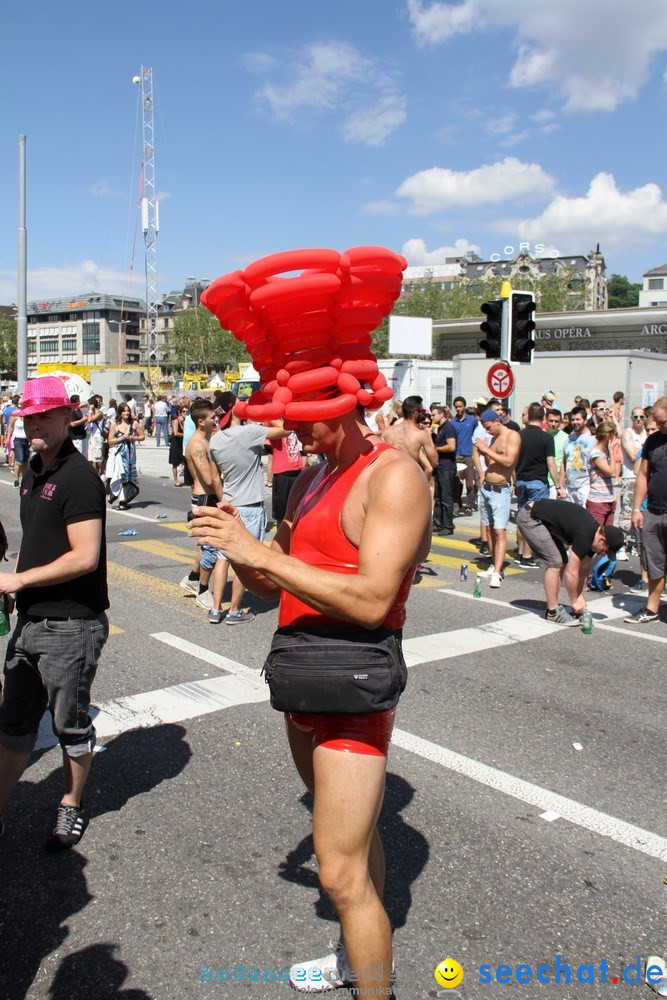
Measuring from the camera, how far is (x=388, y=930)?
2.27 m

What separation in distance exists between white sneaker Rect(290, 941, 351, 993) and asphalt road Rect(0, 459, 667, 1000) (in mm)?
57

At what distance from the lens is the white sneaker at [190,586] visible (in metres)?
8.23

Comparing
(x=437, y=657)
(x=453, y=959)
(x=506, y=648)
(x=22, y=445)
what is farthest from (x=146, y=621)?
(x=22, y=445)

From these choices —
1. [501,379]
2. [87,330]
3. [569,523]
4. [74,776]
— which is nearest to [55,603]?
[74,776]

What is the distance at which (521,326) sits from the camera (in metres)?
12.0

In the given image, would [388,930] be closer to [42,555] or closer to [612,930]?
[612,930]

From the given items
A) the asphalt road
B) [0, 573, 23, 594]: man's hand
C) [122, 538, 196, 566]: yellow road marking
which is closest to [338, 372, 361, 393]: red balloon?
[0, 573, 23, 594]: man's hand

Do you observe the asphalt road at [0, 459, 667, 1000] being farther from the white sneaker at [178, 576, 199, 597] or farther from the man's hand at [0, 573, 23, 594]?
the white sneaker at [178, 576, 199, 597]

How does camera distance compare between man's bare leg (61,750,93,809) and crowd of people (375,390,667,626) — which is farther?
crowd of people (375,390,667,626)

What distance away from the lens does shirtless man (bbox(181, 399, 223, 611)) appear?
736 cm

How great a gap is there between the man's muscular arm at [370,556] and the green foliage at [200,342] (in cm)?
8792

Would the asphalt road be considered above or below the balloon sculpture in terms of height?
below

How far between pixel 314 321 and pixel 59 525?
1.63 m

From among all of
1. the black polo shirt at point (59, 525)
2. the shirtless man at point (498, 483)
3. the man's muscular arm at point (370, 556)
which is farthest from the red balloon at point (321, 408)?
the shirtless man at point (498, 483)
